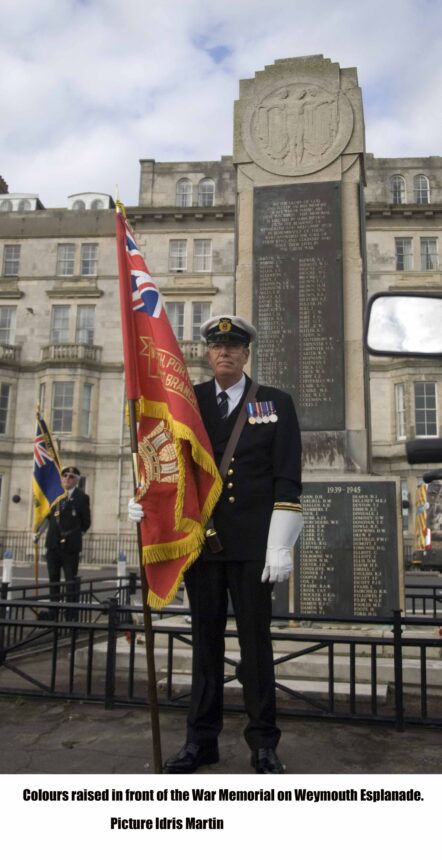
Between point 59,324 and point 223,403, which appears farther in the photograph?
point 59,324

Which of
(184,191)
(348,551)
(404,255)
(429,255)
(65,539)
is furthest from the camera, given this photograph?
(184,191)

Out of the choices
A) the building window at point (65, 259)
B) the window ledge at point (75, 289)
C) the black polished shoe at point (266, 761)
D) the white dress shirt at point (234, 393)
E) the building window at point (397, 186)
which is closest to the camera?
the black polished shoe at point (266, 761)

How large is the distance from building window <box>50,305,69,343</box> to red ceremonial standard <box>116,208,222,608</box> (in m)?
32.2

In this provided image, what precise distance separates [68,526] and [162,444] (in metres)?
6.69

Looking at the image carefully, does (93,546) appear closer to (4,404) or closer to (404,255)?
(4,404)

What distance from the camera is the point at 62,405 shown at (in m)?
33.4

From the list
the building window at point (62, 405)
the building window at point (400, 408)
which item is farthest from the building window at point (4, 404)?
the building window at point (400, 408)

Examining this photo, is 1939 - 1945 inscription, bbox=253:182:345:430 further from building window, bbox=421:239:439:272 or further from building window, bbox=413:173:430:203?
building window, bbox=413:173:430:203

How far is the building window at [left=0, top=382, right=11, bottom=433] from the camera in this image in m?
33.8

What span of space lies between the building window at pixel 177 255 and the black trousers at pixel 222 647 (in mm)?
32314

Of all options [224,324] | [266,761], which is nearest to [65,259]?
[224,324]

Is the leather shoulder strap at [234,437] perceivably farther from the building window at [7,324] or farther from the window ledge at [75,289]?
the building window at [7,324]

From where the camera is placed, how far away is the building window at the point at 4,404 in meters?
33.8
